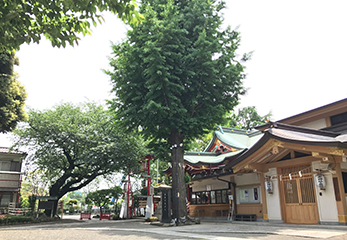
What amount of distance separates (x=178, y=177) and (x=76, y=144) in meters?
11.2

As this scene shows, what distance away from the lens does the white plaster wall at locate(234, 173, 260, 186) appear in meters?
16.0

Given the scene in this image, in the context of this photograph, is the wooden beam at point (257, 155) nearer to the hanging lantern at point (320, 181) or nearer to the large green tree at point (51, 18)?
the hanging lantern at point (320, 181)

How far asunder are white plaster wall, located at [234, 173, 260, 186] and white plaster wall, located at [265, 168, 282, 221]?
5.30 feet

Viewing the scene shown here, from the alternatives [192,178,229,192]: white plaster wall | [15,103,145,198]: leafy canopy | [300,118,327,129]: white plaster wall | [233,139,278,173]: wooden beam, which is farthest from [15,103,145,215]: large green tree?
[300,118,327,129]: white plaster wall

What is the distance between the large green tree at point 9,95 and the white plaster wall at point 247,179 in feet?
44.7

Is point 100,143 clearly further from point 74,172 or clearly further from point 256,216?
point 256,216

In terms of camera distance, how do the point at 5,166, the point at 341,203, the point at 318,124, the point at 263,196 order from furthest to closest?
the point at 5,166, the point at 318,124, the point at 263,196, the point at 341,203

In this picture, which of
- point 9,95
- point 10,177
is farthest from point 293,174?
point 10,177

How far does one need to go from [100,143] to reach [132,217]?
24.3 feet

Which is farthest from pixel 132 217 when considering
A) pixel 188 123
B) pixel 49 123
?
pixel 188 123

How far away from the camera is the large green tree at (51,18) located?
5969 millimetres

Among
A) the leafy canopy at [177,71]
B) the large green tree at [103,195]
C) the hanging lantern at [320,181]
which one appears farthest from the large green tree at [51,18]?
the large green tree at [103,195]

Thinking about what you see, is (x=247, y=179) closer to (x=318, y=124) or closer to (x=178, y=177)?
(x=178, y=177)

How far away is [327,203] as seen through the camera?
11656 millimetres
